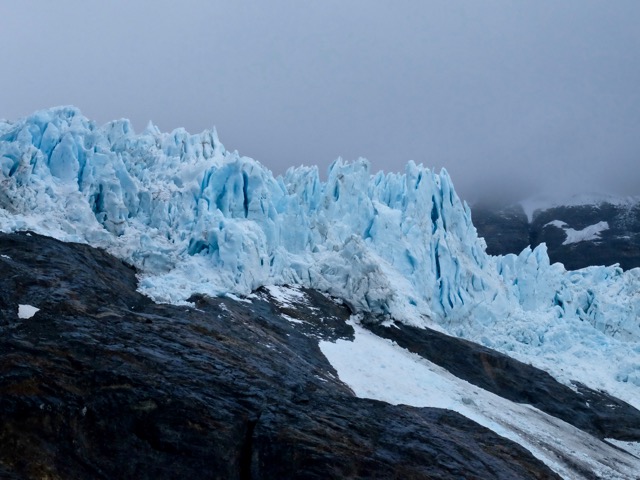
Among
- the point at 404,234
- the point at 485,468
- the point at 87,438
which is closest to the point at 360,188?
the point at 404,234

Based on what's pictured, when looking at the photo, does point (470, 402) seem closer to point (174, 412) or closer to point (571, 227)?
point (174, 412)

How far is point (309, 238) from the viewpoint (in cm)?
3822

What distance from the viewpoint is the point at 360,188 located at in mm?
43969

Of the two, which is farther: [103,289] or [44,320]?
[103,289]

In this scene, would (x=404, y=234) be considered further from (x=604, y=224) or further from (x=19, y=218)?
(x=604, y=224)

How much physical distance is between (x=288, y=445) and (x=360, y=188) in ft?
105

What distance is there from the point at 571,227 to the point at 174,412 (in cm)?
12044

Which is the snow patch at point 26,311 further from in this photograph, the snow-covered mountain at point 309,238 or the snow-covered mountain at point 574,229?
the snow-covered mountain at point 574,229

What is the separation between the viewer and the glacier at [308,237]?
2785 centimetres

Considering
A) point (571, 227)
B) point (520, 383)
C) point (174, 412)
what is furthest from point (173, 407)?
point (571, 227)

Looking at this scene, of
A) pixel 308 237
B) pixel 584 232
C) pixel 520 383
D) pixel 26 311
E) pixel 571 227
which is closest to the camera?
pixel 26 311

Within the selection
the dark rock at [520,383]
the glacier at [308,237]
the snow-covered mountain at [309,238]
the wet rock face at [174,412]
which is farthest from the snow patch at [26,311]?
the dark rock at [520,383]

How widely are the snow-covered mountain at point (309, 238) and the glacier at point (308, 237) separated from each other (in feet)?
0.32

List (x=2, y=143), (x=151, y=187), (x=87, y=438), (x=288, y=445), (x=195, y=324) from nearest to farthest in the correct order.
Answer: (x=87, y=438) → (x=288, y=445) → (x=195, y=324) → (x=2, y=143) → (x=151, y=187)
